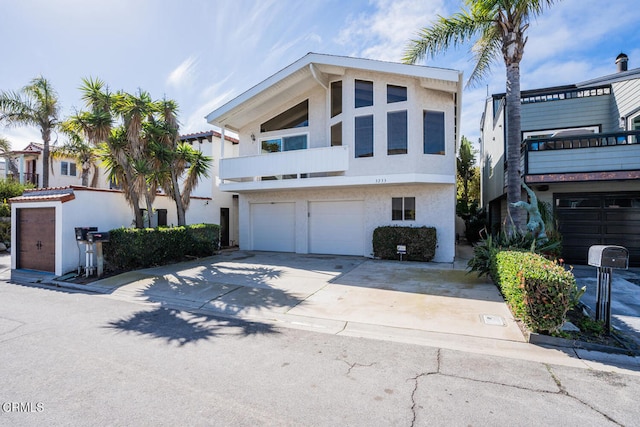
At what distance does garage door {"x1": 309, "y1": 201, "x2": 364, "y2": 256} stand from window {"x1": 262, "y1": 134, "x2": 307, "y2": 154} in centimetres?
264

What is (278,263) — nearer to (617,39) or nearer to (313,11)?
(313,11)

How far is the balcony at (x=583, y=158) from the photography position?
28.8ft

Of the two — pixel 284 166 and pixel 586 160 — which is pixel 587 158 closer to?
pixel 586 160

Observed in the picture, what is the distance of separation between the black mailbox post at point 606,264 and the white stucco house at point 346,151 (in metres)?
5.96

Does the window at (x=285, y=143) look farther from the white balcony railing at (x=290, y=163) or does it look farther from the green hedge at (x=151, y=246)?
the green hedge at (x=151, y=246)

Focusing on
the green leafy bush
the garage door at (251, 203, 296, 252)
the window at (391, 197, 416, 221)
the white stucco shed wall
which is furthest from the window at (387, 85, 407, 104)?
the green leafy bush

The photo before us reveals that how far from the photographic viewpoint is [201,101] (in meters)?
15.0

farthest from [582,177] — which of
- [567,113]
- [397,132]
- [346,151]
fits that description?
[346,151]

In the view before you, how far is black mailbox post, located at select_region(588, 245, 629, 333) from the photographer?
449 cm

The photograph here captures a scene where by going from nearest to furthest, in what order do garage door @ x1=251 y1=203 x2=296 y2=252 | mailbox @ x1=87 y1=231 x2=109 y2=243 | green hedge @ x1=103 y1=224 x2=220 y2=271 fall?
mailbox @ x1=87 y1=231 x2=109 y2=243
green hedge @ x1=103 y1=224 x2=220 y2=271
garage door @ x1=251 y1=203 x2=296 y2=252

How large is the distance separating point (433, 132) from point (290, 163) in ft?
17.3

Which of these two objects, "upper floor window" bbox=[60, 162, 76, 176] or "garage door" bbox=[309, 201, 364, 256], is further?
"upper floor window" bbox=[60, 162, 76, 176]

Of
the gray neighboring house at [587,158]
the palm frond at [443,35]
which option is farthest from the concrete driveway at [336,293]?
the palm frond at [443,35]

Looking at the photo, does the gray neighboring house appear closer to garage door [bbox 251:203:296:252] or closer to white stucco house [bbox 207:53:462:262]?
white stucco house [bbox 207:53:462:262]
